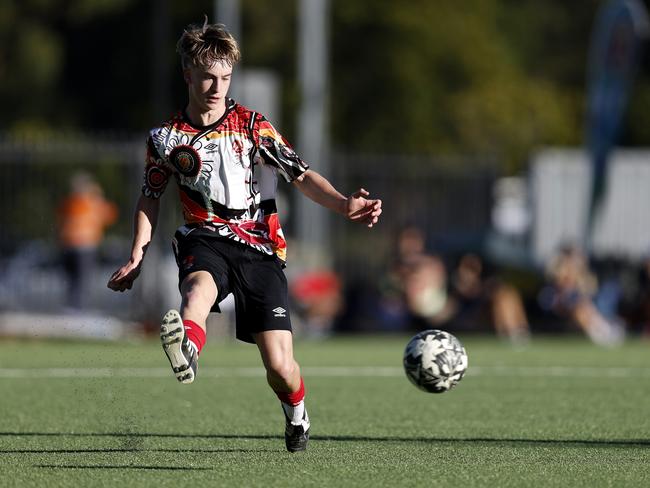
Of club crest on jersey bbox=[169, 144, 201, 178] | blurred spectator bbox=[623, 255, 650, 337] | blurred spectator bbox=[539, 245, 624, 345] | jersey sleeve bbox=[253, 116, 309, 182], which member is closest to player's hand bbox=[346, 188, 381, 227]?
jersey sleeve bbox=[253, 116, 309, 182]

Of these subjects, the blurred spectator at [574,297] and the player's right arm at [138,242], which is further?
the blurred spectator at [574,297]

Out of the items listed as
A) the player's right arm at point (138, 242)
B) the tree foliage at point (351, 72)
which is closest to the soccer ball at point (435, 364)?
the player's right arm at point (138, 242)

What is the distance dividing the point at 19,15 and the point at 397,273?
104ft

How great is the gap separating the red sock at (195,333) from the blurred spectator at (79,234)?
536 inches

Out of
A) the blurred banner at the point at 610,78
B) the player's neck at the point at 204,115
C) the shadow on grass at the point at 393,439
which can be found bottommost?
the shadow on grass at the point at 393,439

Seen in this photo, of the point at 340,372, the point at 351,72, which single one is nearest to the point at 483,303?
the point at 340,372

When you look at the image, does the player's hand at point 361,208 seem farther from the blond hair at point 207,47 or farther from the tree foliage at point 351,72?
the tree foliage at point 351,72

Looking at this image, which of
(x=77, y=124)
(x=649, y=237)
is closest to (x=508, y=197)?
(x=649, y=237)

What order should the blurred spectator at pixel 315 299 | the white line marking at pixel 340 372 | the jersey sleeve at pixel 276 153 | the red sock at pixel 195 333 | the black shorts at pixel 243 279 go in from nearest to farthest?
the red sock at pixel 195 333
the black shorts at pixel 243 279
the jersey sleeve at pixel 276 153
the white line marking at pixel 340 372
the blurred spectator at pixel 315 299

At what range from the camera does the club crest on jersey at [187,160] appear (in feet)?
23.0

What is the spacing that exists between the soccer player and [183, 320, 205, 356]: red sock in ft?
0.84

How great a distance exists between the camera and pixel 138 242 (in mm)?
7078

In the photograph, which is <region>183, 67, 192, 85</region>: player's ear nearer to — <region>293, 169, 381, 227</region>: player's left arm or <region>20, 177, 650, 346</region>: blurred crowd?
<region>293, 169, 381, 227</region>: player's left arm

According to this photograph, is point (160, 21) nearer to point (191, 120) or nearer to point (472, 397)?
point (472, 397)
